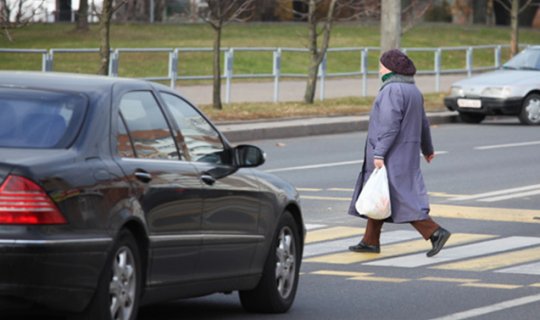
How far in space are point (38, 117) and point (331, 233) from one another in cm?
635

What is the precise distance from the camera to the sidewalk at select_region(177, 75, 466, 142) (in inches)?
1013

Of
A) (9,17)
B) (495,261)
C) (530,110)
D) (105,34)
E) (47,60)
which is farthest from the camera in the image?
(530,110)

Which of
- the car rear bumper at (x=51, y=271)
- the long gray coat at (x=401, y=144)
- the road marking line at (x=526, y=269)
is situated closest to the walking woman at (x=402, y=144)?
the long gray coat at (x=401, y=144)

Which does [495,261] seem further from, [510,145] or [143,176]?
[510,145]

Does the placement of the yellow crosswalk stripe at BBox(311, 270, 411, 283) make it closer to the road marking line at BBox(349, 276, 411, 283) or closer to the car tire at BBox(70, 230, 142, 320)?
the road marking line at BBox(349, 276, 411, 283)

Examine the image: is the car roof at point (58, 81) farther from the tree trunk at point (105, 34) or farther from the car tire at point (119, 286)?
the tree trunk at point (105, 34)

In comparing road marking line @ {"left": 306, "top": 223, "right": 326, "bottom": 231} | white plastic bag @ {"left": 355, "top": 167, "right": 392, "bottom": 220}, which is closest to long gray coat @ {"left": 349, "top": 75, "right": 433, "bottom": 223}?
white plastic bag @ {"left": 355, "top": 167, "right": 392, "bottom": 220}

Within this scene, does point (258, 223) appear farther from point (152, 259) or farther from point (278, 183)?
point (152, 259)

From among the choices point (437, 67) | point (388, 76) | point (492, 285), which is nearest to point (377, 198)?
point (388, 76)

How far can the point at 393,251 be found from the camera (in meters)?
12.4

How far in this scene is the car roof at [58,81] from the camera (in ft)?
24.9

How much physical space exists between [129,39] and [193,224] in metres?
47.1

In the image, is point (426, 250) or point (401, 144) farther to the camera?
point (426, 250)

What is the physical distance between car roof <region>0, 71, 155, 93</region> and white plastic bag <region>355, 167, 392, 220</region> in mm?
4313
